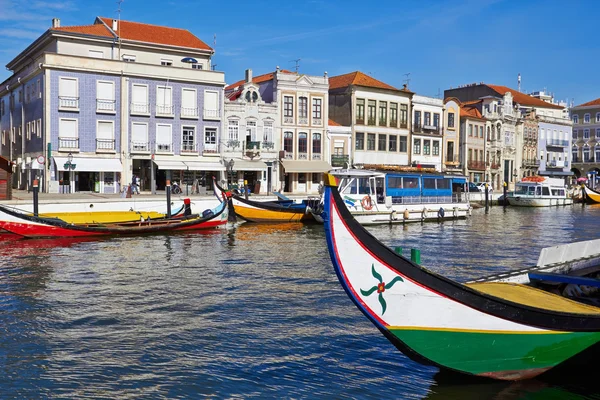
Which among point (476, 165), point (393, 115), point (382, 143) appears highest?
point (393, 115)

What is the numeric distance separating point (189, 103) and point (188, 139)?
96.0 inches

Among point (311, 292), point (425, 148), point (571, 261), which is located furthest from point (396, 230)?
point (425, 148)

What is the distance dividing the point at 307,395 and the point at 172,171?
1367 inches

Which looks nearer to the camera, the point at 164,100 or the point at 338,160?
the point at 164,100

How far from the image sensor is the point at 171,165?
131 feet

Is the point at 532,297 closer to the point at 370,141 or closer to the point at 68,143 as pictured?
the point at 68,143

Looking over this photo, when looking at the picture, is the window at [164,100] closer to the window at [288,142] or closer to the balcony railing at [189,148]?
the balcony railing at [189,148]

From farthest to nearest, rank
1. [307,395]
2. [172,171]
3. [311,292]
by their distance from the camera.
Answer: [172,171] < [311,292] < [307,395]

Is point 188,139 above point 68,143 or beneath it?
above

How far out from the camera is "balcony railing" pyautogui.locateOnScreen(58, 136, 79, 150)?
37.6m

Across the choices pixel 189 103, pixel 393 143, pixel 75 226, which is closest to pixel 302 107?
pixel 189 103

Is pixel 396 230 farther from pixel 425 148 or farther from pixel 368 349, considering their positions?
pixel 425 148

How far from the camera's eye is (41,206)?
92.2ft

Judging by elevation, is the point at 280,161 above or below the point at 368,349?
above
